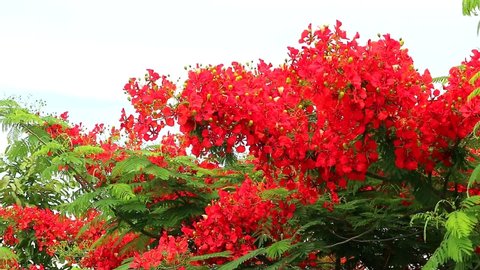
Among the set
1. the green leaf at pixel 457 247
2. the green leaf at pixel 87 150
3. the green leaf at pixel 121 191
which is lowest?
the green leaf at pixel 457 247

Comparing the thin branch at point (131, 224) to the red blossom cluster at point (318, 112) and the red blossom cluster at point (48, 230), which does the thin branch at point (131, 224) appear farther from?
the red blossom cluster at point (48, 230)

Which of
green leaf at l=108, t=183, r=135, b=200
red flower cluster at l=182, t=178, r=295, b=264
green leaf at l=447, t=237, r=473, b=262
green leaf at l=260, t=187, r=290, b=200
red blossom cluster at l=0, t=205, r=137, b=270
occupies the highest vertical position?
red blossom cluster at l=0, t=205, r=137, b=270

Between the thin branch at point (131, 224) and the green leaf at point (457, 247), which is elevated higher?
the thin branch at point (131, 224)

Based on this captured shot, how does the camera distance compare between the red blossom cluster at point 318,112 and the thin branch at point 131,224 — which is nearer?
the red blossom cluster at point 318,112

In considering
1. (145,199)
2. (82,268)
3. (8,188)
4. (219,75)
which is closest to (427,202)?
(219,75)

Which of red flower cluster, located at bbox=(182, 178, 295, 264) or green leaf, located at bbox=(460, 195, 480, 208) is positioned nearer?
green leaf, located at bbox=(460, 195, 480, 208)

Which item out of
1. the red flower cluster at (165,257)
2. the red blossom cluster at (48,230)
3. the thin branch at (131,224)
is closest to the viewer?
the red flower cluster at (165,257)

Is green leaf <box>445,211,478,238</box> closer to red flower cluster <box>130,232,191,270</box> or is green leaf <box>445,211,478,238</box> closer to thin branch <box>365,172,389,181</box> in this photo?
thin branch <box>365,172,389,181</box>

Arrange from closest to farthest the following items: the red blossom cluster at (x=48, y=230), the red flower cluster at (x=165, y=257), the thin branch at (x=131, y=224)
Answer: the red flower cluster at (x=165, y=257)
the thin branch at (x=131, y=224)
the red blossom cluster at (x=48, y=230)

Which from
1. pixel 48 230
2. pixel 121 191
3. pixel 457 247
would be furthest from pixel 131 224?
pixel 457 247

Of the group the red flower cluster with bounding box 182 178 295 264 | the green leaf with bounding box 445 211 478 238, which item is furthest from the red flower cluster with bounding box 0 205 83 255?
the green leaf with bounding box 445 211 478 238

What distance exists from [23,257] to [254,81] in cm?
664

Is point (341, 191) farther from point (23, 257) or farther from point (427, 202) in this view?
point (23, 257)

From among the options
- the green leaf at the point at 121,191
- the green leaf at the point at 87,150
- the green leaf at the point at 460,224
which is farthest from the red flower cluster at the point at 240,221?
the green leaf at the point at 460,224
